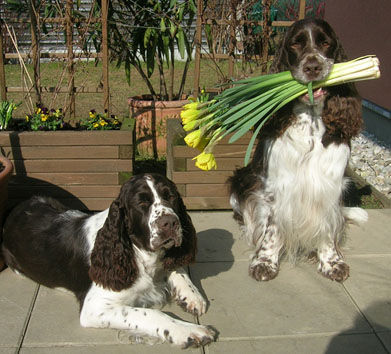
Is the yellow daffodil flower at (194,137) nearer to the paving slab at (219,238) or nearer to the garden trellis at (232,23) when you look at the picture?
the paving slab at (219,238)

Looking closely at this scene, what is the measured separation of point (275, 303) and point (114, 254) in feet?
3.88

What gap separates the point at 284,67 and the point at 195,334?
188 cm

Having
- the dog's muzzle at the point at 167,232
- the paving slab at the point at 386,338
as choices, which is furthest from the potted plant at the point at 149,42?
the paving slab at the point at 386,338

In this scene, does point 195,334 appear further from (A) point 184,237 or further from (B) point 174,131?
(B) point 174,131

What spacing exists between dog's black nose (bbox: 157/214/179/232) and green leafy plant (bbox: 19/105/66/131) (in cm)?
216

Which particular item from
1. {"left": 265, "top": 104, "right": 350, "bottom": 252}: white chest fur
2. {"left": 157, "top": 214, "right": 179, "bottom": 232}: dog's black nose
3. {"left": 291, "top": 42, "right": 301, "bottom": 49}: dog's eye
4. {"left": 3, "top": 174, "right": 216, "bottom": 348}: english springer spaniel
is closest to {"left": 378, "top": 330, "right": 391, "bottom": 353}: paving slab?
{"left": 265, "top": 104, "right": 350, "bottom": 252}: white chest fur

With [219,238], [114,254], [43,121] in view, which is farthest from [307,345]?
[43,121]

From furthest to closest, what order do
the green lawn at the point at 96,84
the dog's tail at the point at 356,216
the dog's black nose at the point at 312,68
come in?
the green lawn at the point at 96,84
the dog's tail at the point at 356,216
the dog's black nose at the point at 312,68

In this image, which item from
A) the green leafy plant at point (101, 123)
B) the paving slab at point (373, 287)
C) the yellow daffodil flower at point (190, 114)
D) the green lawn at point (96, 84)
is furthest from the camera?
the green lawn at point (96, 84)

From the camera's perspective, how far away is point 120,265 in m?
3.19

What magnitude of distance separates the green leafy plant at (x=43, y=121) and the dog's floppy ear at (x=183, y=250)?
1.97m

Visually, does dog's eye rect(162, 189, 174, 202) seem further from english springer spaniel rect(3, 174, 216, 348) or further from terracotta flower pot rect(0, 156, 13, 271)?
terracotta flower pot rect(0, 156, 13, 271)

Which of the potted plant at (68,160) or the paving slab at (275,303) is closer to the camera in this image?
the paving slab at (275,303)

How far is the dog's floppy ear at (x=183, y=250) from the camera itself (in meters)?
3.40
